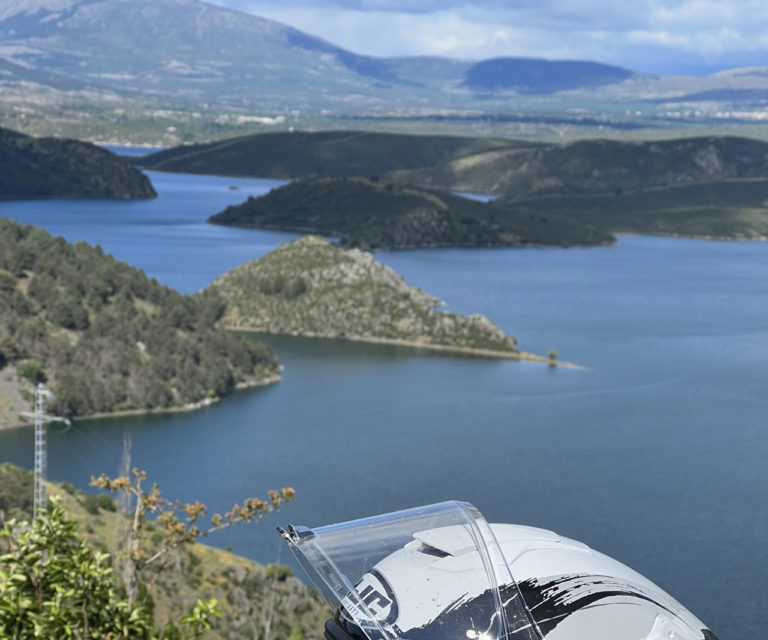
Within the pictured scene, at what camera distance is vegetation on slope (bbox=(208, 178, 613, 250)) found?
112 meters

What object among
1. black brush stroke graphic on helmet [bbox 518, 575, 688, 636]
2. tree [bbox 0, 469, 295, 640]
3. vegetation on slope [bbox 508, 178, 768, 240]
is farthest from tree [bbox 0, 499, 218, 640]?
vegetation on slope [bbox 508, 178, 768, 240]

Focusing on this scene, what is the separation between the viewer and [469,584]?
4004mm

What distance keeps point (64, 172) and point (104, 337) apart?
101 meters

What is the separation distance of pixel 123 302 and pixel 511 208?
70.3 metres

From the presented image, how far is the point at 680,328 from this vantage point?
68312 millimetres

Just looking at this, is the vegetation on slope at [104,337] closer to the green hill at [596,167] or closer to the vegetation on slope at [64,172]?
the vegetation on slope at [64,172]

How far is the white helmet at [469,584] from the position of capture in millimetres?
3916

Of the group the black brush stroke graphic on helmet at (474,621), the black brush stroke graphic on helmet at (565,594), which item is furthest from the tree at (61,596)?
the black brush stroke graphic on helmet at (565,594)

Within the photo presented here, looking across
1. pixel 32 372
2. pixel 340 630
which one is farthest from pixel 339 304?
pixel 340 630

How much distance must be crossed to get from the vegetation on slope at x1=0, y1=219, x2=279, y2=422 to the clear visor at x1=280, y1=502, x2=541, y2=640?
149 ft

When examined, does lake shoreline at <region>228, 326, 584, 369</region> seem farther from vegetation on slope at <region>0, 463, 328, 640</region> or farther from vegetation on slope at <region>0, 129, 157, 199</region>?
vegetation on slope at <region>0, 129, 157, 199</region>

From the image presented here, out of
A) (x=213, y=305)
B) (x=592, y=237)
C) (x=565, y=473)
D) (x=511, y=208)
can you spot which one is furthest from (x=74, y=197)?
(x=565, y=473)

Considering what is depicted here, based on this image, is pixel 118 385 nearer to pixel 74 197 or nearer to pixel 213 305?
pixel 213 305

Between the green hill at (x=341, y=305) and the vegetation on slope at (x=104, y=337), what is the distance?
714 centimetres
